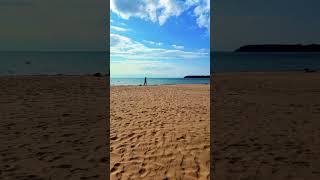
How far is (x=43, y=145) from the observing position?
27.5 ft

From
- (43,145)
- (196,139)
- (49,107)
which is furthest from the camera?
(49,107)

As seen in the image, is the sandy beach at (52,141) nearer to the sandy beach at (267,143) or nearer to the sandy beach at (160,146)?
the sandy beach at (160,146)

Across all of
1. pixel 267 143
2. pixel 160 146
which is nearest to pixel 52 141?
pixel 160 146

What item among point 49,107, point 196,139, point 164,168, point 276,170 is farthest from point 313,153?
point 49,107

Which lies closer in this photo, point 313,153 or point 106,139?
point 313,153

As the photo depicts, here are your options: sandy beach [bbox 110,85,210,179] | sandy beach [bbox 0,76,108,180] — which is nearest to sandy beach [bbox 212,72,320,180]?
sandy beach [bbox 110,85,210,179]

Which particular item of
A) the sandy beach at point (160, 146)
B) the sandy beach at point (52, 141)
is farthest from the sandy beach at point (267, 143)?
the sandy beach at point (52, 141)

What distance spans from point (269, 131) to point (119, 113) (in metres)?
7.14

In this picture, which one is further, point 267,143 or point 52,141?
point 52,141

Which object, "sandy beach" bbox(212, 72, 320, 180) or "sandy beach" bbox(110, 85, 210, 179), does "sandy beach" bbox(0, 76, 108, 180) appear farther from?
"sandy beach" bbox(212, 72, 320, 180)

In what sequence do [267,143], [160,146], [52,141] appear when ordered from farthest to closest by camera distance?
[52,141] < [267,143] < [160,146]

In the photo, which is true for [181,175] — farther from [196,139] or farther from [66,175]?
[196,139]

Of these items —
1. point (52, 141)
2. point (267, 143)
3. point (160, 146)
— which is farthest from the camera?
point (52, 141)

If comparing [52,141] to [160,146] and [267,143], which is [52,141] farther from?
[267,143]
